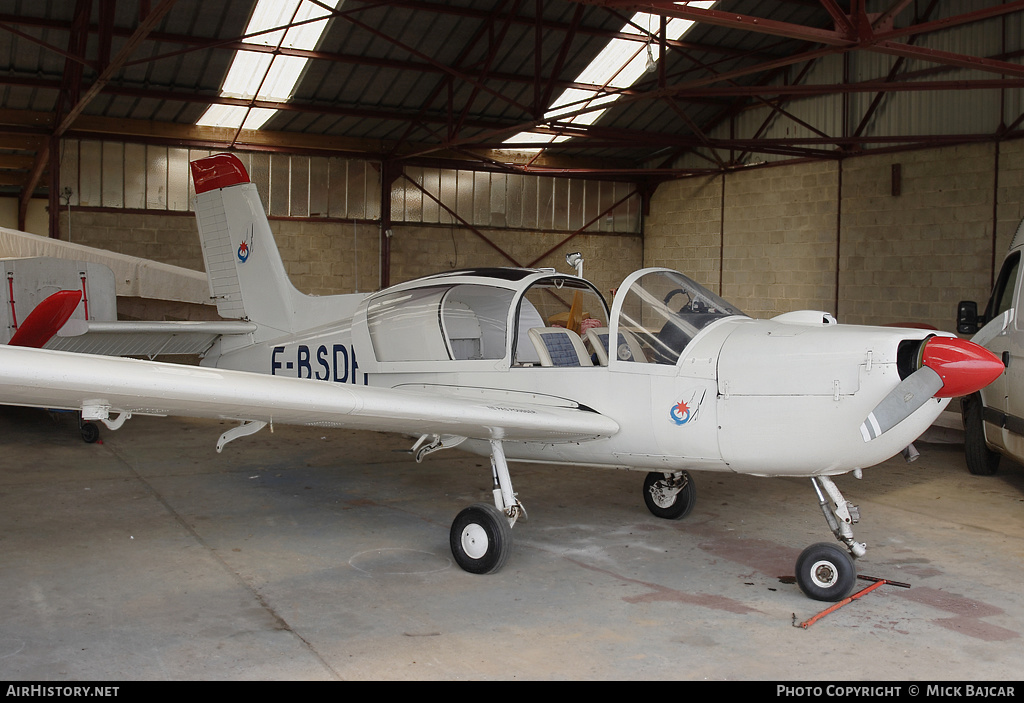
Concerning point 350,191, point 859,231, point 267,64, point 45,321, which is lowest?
point 45,321

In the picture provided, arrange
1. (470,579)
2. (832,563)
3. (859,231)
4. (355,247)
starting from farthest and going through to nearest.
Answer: (355,247) → (859,231) → (470,579) → (832,563)

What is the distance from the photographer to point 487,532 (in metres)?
4.87

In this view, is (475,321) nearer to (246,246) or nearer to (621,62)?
(246,246)

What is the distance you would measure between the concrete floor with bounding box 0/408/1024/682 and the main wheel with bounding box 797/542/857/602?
10 centimetres

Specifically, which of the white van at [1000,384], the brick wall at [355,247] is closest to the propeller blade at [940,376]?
the white van at [1000,384]

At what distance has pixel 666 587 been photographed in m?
4.66

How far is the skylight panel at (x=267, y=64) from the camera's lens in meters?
12.4

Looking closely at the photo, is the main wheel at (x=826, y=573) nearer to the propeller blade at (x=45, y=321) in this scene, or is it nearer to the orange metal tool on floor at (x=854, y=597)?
the orange metal tool on floor at (x=854, y=597)

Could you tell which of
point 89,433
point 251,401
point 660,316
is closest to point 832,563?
point 660,316

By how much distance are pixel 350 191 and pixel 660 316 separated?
1349 cm

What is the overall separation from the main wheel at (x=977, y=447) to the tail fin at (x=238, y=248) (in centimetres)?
615

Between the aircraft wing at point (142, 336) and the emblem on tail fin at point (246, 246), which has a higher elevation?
the emblem on tail fin at point (246, 246)

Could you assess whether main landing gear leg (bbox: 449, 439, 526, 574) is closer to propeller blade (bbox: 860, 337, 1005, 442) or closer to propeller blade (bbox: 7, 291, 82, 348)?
propeller blade (bbox: 860, 337, 1005, 442)
